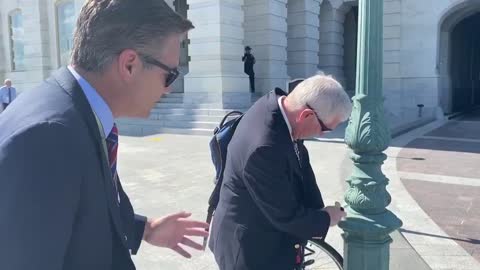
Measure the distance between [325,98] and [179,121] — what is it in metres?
13.2

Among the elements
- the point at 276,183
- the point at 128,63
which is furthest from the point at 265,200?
the point at 128,63

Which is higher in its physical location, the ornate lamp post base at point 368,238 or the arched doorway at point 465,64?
the arched doorway at point 465,64

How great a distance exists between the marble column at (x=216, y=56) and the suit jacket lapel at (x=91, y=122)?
14414 millimetres

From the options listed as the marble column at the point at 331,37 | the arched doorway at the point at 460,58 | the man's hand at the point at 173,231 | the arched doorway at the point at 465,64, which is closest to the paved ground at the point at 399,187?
the man's hand at the point at 173,231

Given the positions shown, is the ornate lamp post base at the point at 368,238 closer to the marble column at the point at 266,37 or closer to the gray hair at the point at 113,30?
the gray hair at the point at 113,30

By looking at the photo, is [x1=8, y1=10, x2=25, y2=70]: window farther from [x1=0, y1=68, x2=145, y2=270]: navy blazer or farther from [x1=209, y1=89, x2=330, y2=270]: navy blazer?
[x1=0, y1=68, x2=145, y2=270]: navy blazer

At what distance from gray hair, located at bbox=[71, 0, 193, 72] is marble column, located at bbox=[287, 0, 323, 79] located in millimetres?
19446

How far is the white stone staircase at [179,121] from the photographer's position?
1427 centimetres

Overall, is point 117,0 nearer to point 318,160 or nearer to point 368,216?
point 368,216

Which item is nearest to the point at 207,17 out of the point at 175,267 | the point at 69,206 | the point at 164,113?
the point at 164,113

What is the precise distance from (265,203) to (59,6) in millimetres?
23463

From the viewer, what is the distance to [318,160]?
9.16 meters

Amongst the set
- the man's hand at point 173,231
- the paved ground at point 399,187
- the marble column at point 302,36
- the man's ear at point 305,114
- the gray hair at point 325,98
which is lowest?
the paved ground at point 399,187

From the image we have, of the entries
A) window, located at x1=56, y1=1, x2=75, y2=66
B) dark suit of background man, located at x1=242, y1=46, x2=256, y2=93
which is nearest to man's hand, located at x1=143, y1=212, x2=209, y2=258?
dark suit of background man, located at x1=242, y1=46, x2=256, y2=93
